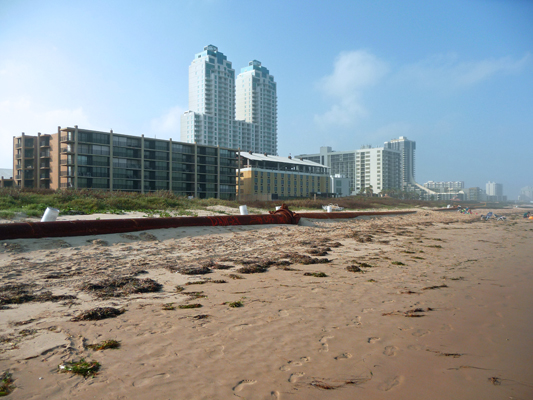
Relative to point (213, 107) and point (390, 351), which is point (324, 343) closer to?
point (390, 351)

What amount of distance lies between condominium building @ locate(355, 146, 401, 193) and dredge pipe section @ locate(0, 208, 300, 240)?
17890 cm

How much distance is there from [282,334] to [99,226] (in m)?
9.85

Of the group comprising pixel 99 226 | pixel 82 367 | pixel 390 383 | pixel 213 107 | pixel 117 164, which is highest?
pixel 213 107

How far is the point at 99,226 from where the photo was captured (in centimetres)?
1203

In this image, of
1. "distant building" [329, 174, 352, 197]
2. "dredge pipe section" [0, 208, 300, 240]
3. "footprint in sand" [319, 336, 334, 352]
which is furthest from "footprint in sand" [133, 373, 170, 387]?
"distant building" [329, 174, 352, 197]

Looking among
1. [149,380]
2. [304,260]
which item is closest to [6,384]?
[149,380]

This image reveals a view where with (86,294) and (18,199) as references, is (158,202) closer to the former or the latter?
(18,199)

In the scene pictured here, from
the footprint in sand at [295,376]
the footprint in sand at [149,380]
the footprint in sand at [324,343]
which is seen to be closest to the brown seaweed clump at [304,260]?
the footprint in sand at [324,343]

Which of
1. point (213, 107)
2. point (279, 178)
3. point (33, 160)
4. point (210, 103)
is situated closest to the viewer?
point (33, 160)

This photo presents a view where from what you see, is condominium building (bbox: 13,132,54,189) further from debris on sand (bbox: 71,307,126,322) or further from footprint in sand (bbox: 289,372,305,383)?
footprint in sand (bbox: 289,372,305,383)

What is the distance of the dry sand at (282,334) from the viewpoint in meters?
3.24

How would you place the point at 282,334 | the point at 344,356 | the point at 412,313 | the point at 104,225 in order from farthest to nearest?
1. the point at 104,225
2. the point at 412,313
3. the point at 282,334
4. the point at 344,356

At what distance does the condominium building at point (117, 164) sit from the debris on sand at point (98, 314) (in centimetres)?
6341

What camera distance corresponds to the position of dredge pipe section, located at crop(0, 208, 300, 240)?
33.5 feet
